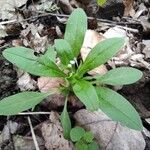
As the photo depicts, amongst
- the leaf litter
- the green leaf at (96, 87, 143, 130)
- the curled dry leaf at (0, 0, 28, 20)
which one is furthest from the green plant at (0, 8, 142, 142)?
the curled dry leaf at (0, 0, 28, 20)

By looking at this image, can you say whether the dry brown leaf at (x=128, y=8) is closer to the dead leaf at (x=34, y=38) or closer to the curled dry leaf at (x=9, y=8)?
the dead leaf at (x=34, y=38)

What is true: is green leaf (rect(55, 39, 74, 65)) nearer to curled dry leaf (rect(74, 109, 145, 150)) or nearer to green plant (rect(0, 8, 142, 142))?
green plant (rect(0, 8, 142, 142))

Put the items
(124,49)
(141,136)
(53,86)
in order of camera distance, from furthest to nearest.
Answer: (124,49) < (53,86) < (141,136)

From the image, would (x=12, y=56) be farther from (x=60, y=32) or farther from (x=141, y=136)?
(x=141, y=136)

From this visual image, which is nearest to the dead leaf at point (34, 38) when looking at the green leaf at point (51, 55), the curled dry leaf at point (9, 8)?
the curled dry leaf at point (9, 8)

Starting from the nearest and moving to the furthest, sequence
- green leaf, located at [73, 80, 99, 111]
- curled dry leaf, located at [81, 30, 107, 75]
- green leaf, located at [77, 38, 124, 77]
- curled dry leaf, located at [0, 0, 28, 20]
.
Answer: green leaf, located at [73, 80, 99, 111], green leaf, located at [77, 38, 124, 77], curled dry leaf, located at [81, 30, 107, 75], curled dry leaf, located at [0, 0, 28, 20]

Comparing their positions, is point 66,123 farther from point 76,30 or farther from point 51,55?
point 76,30

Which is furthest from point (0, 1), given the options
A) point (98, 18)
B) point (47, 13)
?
point (98, 18)
